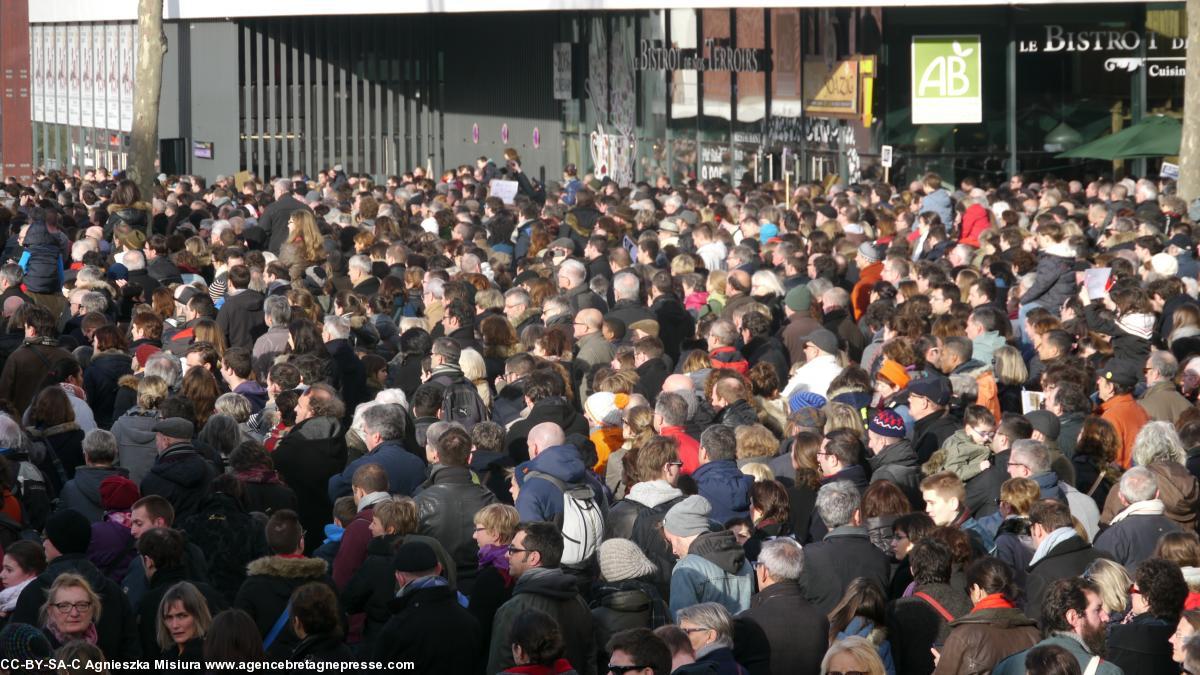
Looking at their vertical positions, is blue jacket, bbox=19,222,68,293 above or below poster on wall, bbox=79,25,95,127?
below

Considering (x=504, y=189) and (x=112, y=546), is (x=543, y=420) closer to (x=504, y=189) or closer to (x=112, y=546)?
(x=112, y=546)

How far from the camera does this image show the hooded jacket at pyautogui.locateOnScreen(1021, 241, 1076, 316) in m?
14.5

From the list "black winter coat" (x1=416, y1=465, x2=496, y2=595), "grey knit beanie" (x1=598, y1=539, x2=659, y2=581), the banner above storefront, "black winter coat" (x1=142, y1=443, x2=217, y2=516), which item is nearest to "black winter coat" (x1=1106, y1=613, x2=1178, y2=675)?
"grey knit beanie" (x1=598, y1=539, x2=659, y2=581)

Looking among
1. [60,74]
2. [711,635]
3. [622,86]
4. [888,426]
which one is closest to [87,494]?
[711,635]

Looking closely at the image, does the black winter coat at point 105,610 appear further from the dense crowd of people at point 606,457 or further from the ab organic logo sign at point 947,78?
the ab organic logo sign at point 947,78

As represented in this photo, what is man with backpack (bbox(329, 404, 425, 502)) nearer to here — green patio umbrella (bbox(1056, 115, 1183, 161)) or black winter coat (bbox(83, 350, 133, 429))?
black winter coat (bbox(83, 350, 133, 429))

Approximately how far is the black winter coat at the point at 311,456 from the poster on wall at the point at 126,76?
1220 inches

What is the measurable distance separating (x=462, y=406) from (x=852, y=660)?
16.7ft

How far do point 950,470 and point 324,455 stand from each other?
3.50 meters

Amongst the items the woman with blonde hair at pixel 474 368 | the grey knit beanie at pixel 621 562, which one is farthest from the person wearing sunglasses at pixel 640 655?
the woman with blonde hair at pixel 474 368

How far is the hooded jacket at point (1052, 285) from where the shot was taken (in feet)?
47.6

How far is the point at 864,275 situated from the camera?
15992 millimetres

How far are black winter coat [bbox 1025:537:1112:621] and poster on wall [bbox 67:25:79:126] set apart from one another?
3879 cm

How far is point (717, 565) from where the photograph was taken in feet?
25.8
